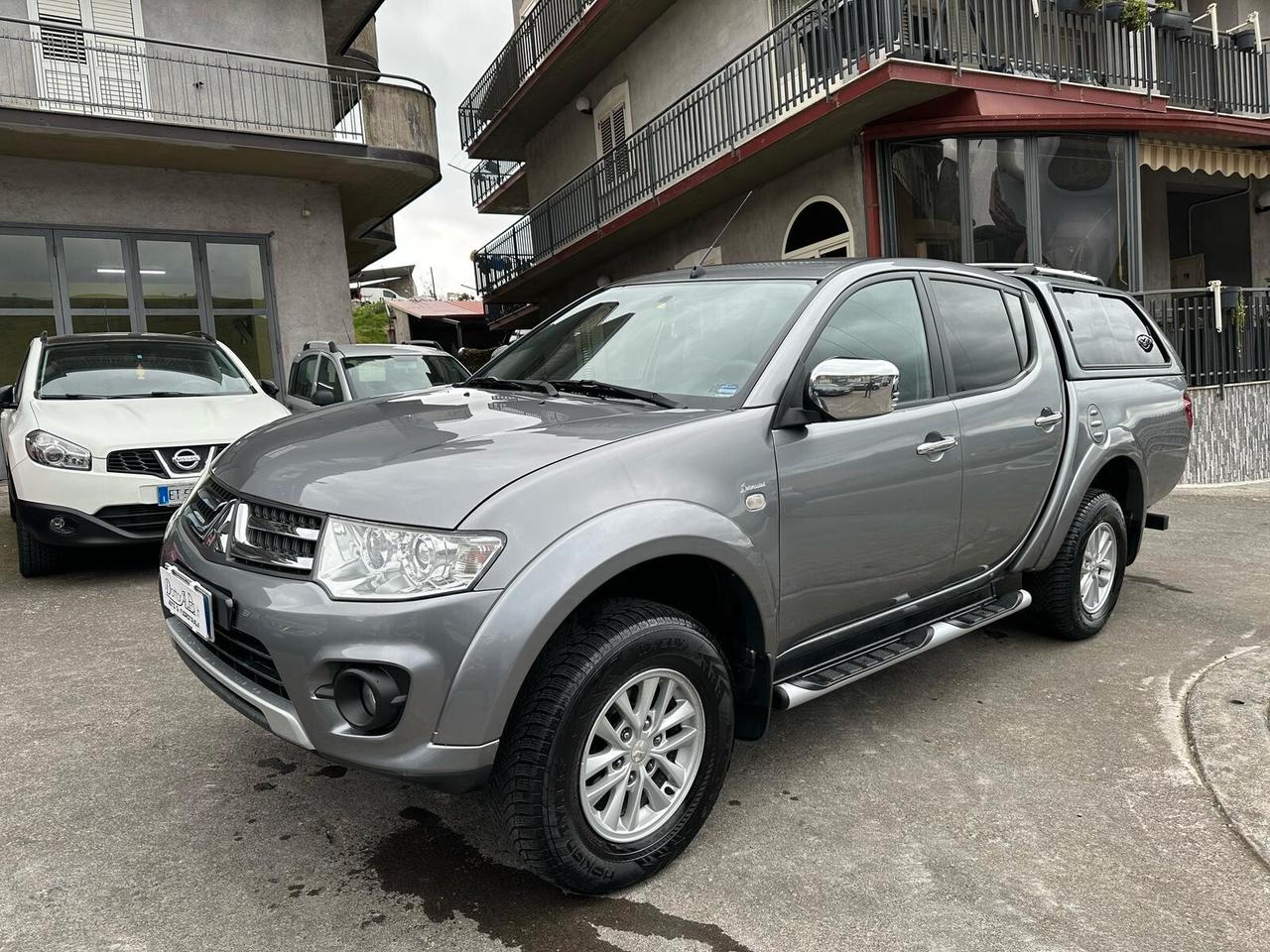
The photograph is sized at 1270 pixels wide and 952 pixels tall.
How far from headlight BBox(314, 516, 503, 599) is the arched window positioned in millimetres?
9893

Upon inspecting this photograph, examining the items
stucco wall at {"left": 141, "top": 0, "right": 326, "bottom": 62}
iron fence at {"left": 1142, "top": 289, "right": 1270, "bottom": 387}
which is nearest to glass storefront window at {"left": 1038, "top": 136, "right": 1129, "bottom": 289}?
iron fence at {"left": 1142, "top": 289, "right": 1270, "bottom": 387}

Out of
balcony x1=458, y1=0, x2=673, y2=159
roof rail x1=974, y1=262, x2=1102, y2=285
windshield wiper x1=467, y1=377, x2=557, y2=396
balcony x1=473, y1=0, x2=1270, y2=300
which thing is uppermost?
balcony x1=458, y1=0, x2=673, y2=159

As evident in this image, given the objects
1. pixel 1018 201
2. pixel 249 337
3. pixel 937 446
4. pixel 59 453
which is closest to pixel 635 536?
pixel 937 446

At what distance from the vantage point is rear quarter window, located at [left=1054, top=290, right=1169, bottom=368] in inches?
176

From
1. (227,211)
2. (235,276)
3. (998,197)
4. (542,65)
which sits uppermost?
(542,65)

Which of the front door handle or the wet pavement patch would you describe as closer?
the wet pavement patch

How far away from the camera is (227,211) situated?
13.2 meters

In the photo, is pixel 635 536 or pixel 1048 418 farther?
pixel 1048 418

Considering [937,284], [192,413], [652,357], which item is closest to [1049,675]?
[937,284]

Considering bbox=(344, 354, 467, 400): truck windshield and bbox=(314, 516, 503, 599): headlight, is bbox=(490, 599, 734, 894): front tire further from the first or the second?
bbox=(344, 354, 467, 400): truck windshield

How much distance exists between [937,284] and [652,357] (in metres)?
1.31

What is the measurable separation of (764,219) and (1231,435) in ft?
21.2

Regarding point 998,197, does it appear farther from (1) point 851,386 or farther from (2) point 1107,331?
(1) point 851,386

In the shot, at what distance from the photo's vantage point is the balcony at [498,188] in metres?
24.7
